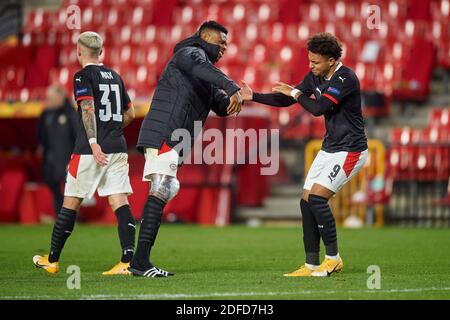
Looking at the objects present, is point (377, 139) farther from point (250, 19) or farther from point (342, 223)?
point (250, 19)

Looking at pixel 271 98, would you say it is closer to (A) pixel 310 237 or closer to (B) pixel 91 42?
(A) pixel 310 237

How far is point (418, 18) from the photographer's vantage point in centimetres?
2155

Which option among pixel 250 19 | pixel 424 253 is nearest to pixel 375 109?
pixel 250 19

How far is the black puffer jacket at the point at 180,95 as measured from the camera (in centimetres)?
871

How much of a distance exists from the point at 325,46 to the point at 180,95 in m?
1.29

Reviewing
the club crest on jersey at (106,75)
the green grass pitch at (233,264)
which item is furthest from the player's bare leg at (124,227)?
the club crest on jersey at (106,75)

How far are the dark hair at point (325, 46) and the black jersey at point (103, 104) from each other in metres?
1.76

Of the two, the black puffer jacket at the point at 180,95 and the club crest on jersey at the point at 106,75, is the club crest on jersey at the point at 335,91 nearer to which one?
the black puffer jacket at the point at 180,95

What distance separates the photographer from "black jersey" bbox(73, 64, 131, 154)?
9062 millimetres

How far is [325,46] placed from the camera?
887 centimetres

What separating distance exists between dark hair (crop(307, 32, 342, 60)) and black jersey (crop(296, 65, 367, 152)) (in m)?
0.17

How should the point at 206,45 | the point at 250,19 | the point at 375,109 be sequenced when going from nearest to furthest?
the point at 206,45
the point at 375,109
the point at 250,19

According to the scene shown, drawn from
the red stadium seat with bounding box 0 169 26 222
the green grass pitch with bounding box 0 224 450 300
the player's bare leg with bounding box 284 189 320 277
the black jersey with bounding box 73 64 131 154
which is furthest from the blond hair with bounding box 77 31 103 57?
the red stadium seat with bounding box 0 169 26 222
